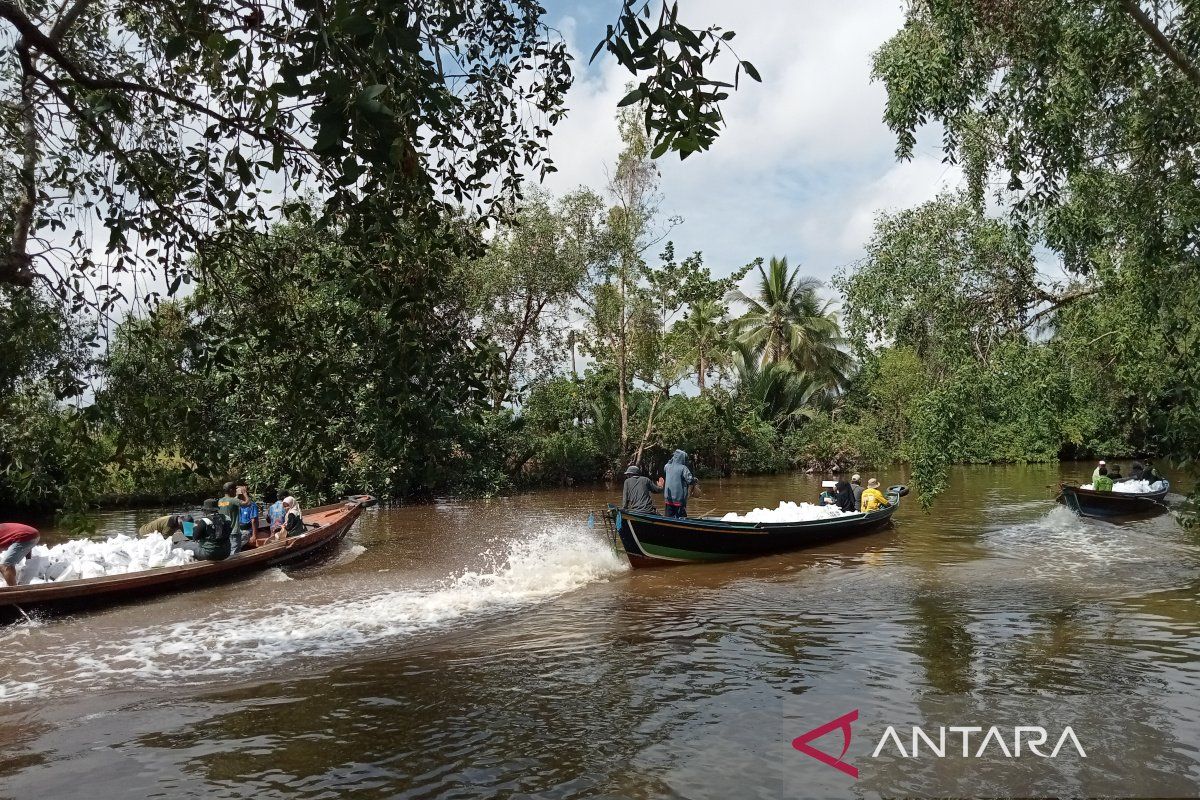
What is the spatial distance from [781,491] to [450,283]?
12.7 m

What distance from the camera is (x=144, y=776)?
5660mm

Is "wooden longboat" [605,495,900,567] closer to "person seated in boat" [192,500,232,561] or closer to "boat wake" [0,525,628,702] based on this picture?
"boat wake" [0,525,628,702]

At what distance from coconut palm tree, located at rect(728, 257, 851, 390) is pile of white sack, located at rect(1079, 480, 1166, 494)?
66.3ft

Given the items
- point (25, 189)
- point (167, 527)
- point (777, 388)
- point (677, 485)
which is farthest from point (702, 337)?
point (25, 189)

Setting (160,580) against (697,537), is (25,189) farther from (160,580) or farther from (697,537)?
(697,537)

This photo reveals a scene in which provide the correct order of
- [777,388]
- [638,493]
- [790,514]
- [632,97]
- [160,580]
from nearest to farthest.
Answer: [632,97] → [160,580] → [638,493] → [790,514] → [777,388]

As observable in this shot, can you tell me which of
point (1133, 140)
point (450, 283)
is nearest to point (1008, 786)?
point (1133, 140)

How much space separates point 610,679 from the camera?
7633mm

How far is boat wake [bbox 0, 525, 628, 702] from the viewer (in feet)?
26.9

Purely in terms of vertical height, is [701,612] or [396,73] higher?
[396,73]

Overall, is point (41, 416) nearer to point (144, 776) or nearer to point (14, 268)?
point (14, 268)

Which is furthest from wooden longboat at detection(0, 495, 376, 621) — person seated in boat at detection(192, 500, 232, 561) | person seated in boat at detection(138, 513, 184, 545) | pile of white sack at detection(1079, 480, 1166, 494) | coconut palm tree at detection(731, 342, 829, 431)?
coconut palm tree at detection(731, 342, 829, 431)

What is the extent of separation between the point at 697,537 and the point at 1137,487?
1197cm

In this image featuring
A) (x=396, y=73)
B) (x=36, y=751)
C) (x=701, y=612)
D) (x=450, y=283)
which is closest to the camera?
(x=396, y=73)
